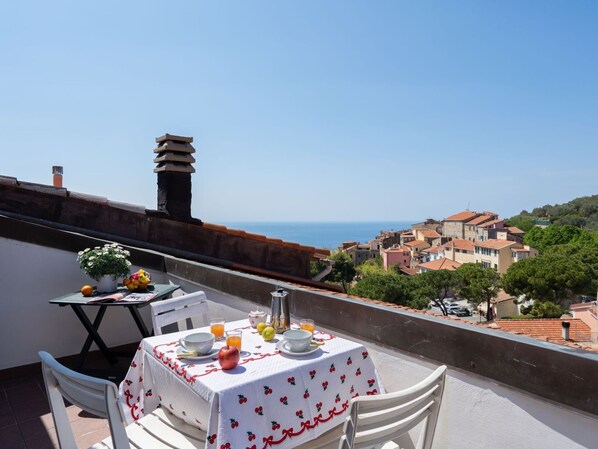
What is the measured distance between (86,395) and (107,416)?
0.36 feet

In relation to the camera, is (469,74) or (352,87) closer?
(352,87)

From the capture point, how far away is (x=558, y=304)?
26.6 metres

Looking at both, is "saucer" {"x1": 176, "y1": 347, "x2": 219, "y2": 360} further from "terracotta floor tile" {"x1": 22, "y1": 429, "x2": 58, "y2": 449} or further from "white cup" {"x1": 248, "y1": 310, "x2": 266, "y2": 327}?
"terracotta floor tile" {"x1": 22, "y1": 429, "x2": 58, "y2": 449}

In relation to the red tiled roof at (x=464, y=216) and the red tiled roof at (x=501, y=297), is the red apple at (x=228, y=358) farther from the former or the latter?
the red tiled roof at (x=464, y=216)

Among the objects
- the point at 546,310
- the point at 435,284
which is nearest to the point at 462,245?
the point at 435,284

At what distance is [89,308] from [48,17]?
418cm

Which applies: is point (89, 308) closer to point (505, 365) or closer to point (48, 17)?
point (505, 365)

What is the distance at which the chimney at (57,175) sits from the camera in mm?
6137

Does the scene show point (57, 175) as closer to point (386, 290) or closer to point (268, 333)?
point (268, 333)

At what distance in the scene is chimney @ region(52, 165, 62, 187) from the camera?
6.14m

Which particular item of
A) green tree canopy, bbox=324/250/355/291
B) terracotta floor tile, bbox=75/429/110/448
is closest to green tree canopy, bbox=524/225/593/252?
green tree canopy, bbox=324/250/355/291

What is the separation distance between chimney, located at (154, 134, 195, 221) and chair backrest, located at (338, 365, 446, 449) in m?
4.31

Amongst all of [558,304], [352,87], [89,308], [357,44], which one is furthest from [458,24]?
[558,304]

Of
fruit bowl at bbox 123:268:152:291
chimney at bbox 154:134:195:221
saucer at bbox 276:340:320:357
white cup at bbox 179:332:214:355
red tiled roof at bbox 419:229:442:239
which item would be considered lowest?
red tiled roof at bbox 419:229:442:239
